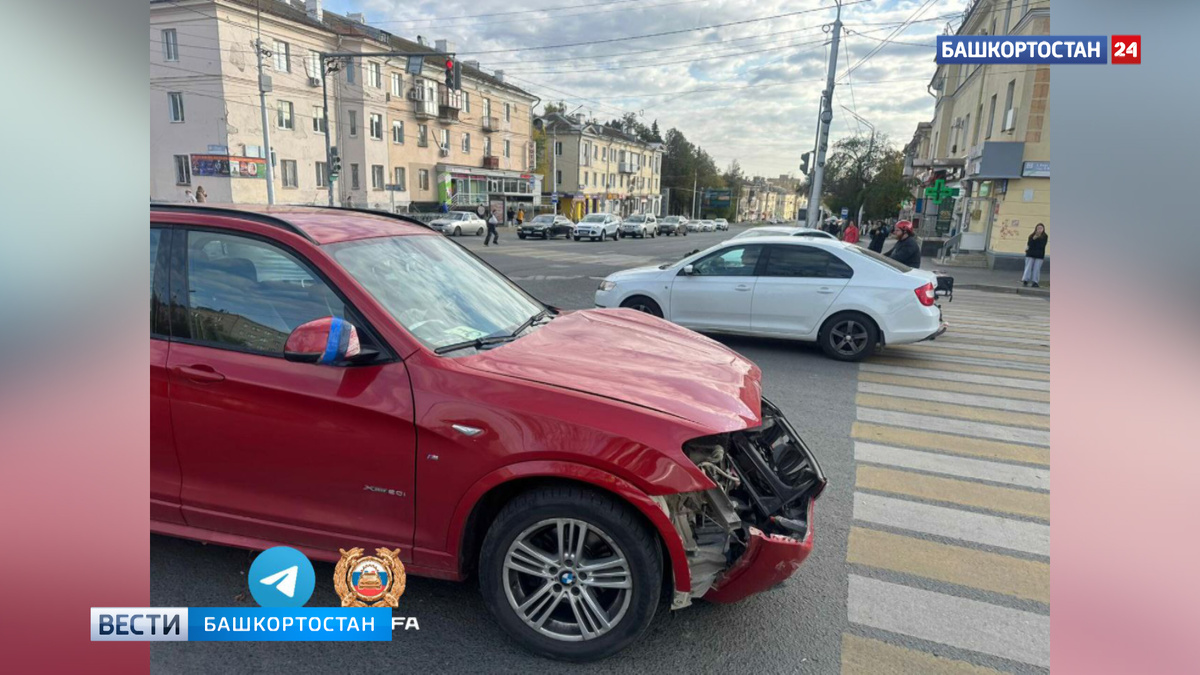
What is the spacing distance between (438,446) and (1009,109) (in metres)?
27.0

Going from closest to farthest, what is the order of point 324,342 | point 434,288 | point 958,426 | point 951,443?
point 324,342 < point 434,288 < point 951,443 < point 958,426

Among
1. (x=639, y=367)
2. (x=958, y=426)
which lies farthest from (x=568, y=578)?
(x=958, y=426)

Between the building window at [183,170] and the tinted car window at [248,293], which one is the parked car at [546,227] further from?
the tinted car window at [248,293]

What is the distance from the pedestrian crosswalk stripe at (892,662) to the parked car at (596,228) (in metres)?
35.3

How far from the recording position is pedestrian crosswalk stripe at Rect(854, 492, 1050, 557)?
3607 millimetres

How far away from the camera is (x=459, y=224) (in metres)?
36.0

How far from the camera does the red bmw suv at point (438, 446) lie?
2.37 m

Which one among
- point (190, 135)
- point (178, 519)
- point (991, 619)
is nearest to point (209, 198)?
point (190, 135)

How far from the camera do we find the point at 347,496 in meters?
2.55

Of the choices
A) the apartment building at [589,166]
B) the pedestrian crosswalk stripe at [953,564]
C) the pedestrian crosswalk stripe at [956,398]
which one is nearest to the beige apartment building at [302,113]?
the apartment building at [589,166]

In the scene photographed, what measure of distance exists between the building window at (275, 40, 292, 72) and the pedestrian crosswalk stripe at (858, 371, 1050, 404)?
3728cm

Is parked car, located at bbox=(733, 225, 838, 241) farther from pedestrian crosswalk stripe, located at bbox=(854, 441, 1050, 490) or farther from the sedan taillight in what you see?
pedestrian crosswalk stripe, located at bbox=(854, 441, 1050, 490)

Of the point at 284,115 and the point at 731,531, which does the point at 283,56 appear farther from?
the point at 731,531

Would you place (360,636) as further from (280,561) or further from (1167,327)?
(1167,327)
